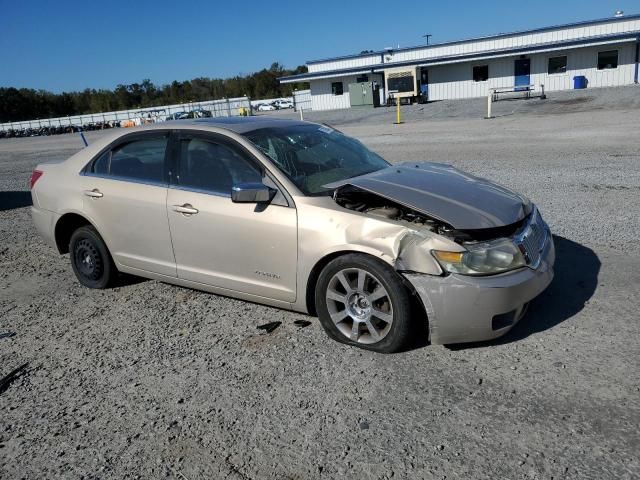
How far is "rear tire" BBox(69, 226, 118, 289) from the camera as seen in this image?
5.04 m

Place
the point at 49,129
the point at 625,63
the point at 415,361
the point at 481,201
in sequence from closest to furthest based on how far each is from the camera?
the point at 415,361, the point at 481,201, the point at 625,63, the point at 49,129

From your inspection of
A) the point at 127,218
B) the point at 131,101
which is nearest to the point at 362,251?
the point at 127,218

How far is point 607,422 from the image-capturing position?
108 inches

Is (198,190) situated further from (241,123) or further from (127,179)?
(127,179)

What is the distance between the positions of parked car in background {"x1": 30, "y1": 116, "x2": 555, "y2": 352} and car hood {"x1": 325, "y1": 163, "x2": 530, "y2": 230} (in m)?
0.01

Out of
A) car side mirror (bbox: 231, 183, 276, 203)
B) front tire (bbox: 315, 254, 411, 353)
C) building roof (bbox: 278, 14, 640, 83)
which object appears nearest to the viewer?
front tire (bbox: 315, 254, 411, 353)

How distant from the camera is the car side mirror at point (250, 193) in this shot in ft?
12.4

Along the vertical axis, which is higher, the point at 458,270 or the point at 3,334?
the point at 458,270

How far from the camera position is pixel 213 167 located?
4281 mm

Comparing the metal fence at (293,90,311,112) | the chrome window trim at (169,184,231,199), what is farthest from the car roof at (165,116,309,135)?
A: the metal fence at (293,90,311,112)

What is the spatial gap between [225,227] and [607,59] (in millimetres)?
45605

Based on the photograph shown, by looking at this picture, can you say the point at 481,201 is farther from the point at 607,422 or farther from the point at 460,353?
the point at 607,422

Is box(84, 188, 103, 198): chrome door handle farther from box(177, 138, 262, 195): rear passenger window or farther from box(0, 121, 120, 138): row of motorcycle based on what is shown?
box(0, 121, 120, 138): row of motorcycle

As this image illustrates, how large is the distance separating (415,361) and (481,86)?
1825 inches
